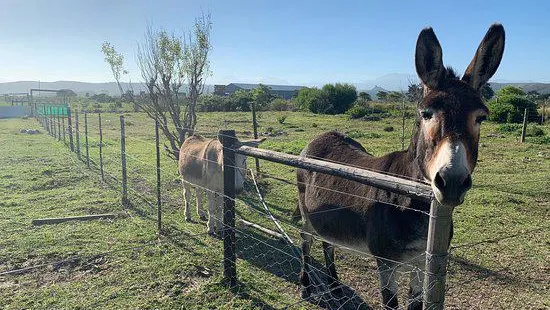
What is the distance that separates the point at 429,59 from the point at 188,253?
→ 15.6ft

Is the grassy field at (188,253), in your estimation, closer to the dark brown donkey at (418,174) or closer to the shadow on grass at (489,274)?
the shadow on grass at (489,274)

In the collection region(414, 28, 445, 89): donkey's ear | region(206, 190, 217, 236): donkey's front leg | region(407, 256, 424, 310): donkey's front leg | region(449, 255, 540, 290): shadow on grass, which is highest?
region(414, 28, 445, 89): donkey's ear

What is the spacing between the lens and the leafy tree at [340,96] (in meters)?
44.9

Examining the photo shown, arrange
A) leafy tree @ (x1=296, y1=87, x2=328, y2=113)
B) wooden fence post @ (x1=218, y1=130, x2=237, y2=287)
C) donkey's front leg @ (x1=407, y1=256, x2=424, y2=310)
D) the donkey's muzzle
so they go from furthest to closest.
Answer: leafy tree @ (x1=296, y1=87, x2=328, y2=113) → wooden fence post @ (x1=218, y1=130, x2=237, y2=287) → donkey's front leg @ (x1=407, y1=256, x2=424, y2=310) → the donkey's muzzle

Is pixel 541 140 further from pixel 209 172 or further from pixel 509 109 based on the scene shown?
pixel 209 172

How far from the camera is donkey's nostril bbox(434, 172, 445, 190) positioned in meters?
1.94

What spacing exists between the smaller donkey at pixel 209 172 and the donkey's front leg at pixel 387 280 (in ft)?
12.2

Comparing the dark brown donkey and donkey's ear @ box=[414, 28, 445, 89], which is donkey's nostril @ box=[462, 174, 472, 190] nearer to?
the dark brown donkey

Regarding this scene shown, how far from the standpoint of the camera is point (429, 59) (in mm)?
2615

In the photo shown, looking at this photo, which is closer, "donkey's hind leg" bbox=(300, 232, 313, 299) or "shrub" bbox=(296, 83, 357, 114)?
"donkey's hind leg" bbox=(300, 232, 313, 299)

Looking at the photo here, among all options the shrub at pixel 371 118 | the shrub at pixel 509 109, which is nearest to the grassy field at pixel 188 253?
the shrub at pixel 509 109

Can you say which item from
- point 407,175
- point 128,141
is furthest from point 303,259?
point 128,141

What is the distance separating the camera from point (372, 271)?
549 cm

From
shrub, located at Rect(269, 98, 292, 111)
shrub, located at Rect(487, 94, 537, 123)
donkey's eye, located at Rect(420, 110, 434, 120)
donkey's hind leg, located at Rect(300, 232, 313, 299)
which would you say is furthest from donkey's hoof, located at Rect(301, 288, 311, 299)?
shrub, located at Rect(269, 98, 292, 111)
